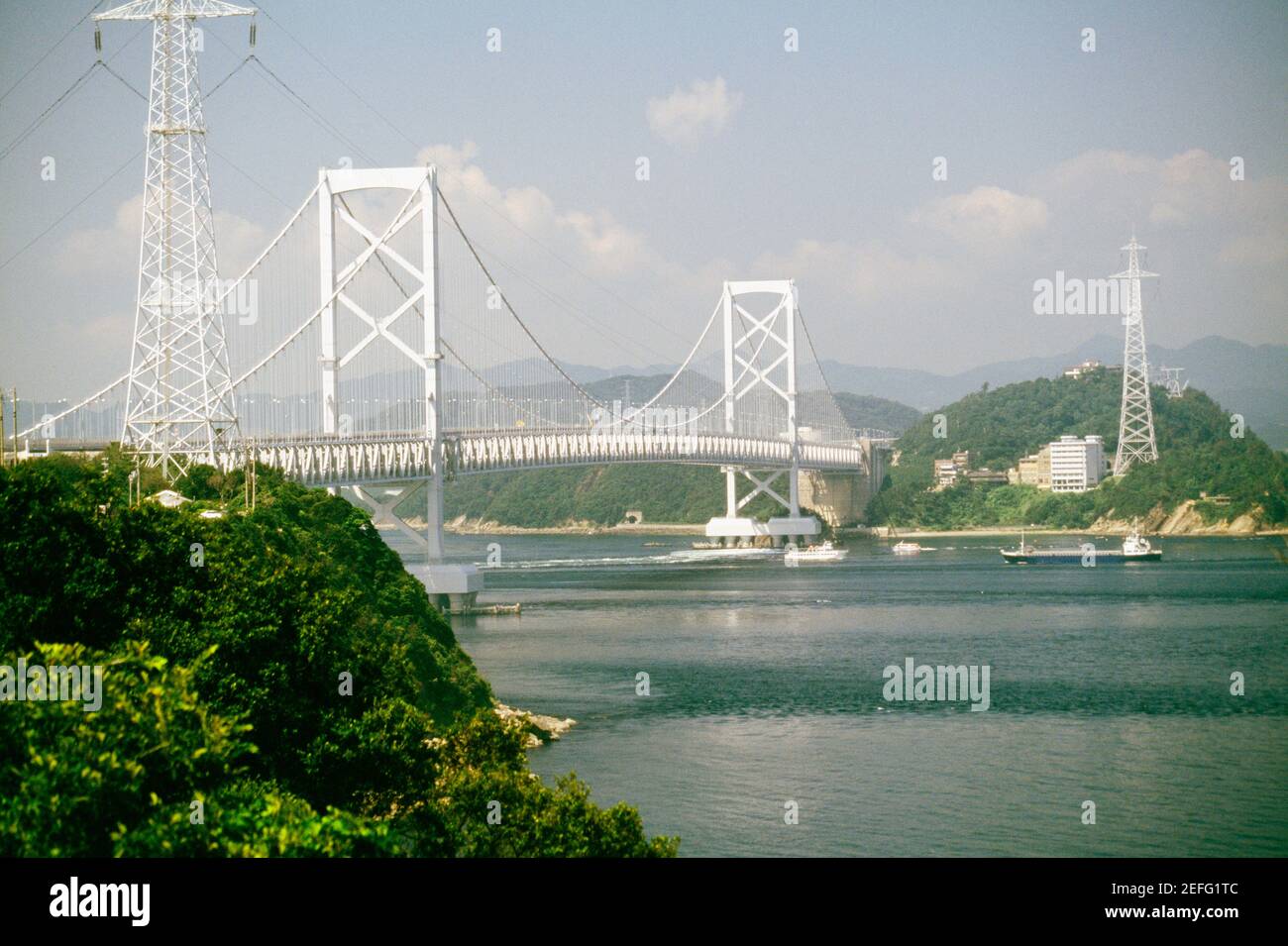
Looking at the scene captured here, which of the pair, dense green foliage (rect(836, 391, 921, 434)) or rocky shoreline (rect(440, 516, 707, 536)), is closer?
rocky shoreline (rect(440, 516, 707, 536))

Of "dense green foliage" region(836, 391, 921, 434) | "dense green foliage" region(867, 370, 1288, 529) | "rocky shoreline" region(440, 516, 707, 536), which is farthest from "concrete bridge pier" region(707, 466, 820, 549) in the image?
"dense green foliage" region(836, 391, 921, 434)

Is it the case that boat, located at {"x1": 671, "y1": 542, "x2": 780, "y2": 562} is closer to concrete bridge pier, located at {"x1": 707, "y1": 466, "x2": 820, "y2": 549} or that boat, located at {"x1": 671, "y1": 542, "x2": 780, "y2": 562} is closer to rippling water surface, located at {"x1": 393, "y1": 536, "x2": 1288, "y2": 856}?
concrete bridge pier, located at {"x1": 707, "y1": 466, "x2": 820, "y2": 549}

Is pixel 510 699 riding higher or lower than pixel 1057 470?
lower

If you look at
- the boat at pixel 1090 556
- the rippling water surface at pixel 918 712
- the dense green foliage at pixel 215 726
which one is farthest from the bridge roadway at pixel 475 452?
the dense green foliage at pixel 215 726

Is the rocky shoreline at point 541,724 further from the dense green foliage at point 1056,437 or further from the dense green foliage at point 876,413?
the dense green foliage at point 876,413
